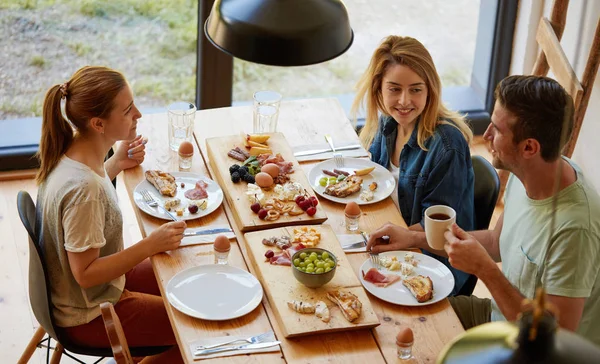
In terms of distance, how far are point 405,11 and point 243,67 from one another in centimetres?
100

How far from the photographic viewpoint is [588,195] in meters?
2.44

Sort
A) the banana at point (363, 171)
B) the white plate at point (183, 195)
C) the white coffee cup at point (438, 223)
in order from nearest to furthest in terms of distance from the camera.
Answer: the white coffee cup at point (438, 223), the white plate at point (183, 195), the banana at point (363, 171)

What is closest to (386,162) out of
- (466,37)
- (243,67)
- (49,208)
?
(49,208)

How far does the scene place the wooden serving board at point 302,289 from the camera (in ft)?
7.86

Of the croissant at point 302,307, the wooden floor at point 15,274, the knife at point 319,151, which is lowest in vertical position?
the wooden floor at point 15,274

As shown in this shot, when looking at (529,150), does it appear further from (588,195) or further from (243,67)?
(243,67)

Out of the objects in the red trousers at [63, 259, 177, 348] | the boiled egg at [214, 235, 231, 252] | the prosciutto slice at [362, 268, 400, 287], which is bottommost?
the red trousers at [63, 259, 177, 348]

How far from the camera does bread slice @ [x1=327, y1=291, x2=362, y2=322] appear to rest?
7.94 ft

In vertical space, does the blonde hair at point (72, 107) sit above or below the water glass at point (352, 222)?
above

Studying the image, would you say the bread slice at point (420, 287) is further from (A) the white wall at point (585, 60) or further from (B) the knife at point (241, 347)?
(A) the white wall at point (585, 60)

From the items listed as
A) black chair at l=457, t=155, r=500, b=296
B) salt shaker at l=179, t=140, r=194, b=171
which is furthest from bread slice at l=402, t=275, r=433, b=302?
salt shaker at l=179, t=140, r=194, b=171

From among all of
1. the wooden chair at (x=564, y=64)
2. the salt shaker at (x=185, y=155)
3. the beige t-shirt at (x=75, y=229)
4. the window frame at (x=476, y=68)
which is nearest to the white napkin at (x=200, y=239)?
the beige t-shirt at (x=75, y=229)

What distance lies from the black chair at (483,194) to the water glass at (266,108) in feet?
2.64

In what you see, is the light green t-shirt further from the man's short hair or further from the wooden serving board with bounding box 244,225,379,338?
the wooden serving board with bounding box 244,225,379,338
